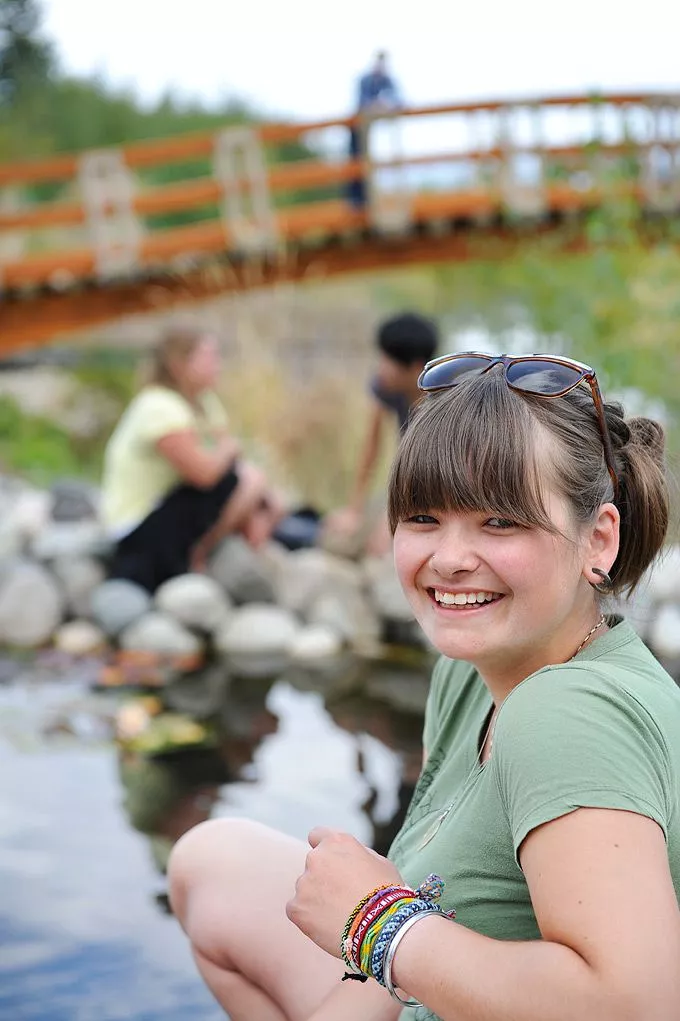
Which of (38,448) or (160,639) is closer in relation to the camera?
(160,639)

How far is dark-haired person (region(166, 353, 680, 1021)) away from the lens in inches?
42.6

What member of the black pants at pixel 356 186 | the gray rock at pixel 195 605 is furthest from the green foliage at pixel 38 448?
the gray rock at pixel 195 605

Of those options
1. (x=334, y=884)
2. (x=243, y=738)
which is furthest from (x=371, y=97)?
(x=334, y=884)

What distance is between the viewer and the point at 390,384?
5.44m

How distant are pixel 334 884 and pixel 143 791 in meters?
2.19

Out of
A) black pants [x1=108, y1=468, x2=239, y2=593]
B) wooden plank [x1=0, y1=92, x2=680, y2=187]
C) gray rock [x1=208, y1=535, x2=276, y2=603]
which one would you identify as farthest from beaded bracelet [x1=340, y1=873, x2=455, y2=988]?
wooden plank [x1=0, y1=92, x2=680, y2=187]

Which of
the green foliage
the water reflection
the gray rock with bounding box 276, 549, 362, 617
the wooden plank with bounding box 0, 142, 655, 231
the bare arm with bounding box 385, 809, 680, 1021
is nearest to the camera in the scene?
the bare arm with bounding box 385, 809, 680, 1021

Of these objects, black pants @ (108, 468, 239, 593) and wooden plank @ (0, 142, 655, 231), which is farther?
wooden plank @ (0, 142, 655, 231)

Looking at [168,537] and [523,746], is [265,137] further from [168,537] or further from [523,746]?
[523,746]

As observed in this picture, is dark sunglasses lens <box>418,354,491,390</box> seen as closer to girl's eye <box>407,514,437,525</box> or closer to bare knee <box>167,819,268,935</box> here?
girl's eye <box>407,514,437,525</box>

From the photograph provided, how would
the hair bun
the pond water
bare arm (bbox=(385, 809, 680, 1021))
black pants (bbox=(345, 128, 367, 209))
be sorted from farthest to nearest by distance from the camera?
black pants (bbox=(345, 128, 367, 209)) → the pond water → the hair bun → bare arm (bbox=(385, 809, 680, 1021))

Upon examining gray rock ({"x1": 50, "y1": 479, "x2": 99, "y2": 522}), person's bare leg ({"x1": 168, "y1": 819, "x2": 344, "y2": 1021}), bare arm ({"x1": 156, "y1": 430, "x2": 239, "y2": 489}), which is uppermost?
bare arm ({"x1": 156, "y1": 430, "x2": 239, "y2": 489})

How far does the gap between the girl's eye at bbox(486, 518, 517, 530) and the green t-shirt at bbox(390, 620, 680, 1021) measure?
0.16m

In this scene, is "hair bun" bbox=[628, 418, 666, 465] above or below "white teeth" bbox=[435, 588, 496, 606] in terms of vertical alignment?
above
